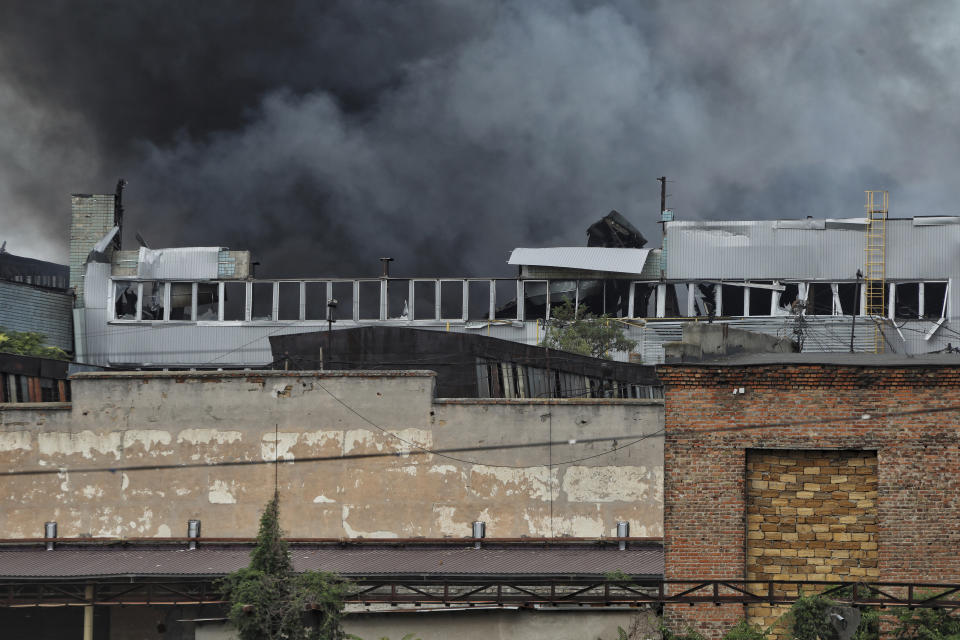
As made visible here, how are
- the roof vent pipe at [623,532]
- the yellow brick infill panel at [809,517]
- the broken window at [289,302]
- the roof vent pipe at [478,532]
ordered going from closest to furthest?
the yellow brick infill panel at [809,517], the roof vent pipe at [623,532], the roof vent pipe at [478,532], the broken window at [289,302]

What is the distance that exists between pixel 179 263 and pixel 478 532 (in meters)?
28.8

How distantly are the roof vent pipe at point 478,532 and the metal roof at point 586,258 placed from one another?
2194 cm

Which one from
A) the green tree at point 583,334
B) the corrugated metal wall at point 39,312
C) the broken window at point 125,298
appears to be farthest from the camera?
the broken window at point 125,298

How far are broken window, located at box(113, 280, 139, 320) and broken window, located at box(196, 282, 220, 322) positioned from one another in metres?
2.88

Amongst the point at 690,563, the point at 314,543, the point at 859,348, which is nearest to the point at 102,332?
the point at 314,543

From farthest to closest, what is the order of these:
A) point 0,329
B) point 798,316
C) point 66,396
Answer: point 0,329 → point 798,316 → point 66,396

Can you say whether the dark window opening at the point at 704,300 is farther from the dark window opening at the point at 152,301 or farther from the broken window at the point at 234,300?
the dark window opening at the point at 152,301

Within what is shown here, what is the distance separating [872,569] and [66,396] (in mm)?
28109

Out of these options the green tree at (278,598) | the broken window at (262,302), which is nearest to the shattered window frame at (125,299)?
the broken window at (262,302)

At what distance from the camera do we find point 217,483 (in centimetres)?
3556

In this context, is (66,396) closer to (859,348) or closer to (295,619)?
(295,619)

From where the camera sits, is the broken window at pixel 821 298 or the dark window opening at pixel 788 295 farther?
the broken window at pixel 821 298

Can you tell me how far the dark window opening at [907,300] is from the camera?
55.0m

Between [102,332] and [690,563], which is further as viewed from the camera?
[102,332]
